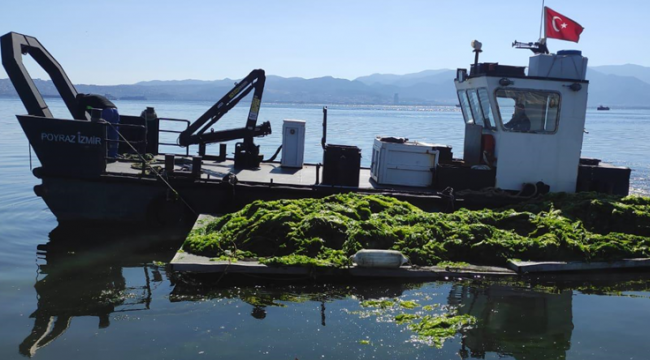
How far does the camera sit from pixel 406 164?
1138cm

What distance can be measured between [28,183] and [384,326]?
14990mm

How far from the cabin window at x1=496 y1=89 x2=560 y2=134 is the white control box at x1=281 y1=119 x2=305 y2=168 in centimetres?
421

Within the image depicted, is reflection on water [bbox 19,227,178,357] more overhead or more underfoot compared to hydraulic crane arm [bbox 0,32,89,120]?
more underfoot

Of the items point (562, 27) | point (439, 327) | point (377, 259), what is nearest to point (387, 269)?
point (377, 259)

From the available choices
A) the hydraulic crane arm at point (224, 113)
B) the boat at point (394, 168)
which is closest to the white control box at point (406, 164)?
the boat at point (394, 168)

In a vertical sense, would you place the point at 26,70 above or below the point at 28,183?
above

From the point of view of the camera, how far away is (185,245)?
861 cm

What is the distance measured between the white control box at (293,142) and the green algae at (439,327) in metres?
6.21

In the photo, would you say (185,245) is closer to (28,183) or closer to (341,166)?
(341,166)

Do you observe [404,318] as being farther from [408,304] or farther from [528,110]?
[528,110]

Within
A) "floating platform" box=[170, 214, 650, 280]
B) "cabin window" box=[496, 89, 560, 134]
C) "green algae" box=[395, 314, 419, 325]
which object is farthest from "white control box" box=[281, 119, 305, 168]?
"green algae" box=[395, 314, 419, 325]

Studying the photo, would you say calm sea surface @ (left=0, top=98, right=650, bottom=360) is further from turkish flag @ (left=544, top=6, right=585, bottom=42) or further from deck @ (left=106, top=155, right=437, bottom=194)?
turkish flag @ (left=544, top=6, right=585, bottom=42)

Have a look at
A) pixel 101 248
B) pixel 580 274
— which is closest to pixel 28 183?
pixel 101 248

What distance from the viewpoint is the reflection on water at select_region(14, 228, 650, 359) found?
6.69m
